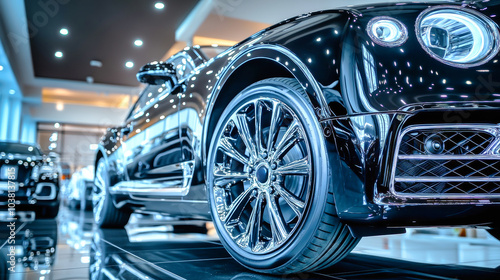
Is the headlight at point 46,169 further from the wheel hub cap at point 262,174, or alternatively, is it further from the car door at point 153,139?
the wheel hub cap at point 262,174

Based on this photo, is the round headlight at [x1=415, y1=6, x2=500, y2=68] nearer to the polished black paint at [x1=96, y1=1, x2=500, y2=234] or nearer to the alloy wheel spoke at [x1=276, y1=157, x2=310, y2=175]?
the polished black paint at [x1=96, y1=1, x2=500, y2=234]

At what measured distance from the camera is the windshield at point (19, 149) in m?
5.99

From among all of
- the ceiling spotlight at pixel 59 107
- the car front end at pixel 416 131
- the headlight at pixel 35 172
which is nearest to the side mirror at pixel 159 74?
the car front end at pixel 416 131

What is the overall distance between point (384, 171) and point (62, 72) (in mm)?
17599

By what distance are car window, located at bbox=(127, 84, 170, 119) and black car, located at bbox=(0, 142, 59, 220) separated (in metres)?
2.33

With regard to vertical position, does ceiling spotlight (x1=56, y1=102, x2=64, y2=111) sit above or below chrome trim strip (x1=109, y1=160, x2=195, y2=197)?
above

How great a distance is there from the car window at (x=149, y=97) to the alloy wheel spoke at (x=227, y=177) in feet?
3.85

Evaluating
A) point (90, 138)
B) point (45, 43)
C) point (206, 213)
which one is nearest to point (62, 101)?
point (90, 138)

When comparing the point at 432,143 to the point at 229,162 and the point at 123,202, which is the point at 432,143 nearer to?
the point at 229,162

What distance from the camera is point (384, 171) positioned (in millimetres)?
1383

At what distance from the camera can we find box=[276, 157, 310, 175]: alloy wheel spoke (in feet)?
5.21

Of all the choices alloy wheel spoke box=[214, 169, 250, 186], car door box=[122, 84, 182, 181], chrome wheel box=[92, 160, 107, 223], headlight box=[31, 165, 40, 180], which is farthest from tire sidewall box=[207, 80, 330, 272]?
headlight box=[31, 165, 40, 180]

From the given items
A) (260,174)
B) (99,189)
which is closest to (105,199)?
(99,189)

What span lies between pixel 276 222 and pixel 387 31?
811 millimetres
